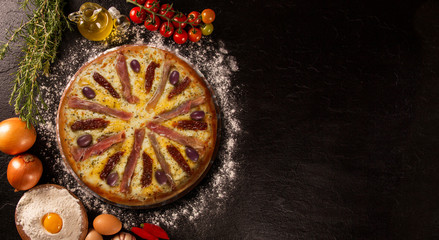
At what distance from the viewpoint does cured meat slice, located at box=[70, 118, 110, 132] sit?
2727 millimetres


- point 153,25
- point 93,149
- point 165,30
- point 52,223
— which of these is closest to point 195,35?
point 165,30

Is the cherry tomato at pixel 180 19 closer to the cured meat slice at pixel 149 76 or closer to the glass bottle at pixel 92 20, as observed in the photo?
the cured meat slice at pixel 149 76

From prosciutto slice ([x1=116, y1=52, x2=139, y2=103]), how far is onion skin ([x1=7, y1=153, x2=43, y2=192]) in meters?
0.96

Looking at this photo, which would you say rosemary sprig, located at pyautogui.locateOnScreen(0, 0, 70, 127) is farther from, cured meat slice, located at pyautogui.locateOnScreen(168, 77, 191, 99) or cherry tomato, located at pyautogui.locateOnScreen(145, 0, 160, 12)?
cured meat slice, located at pyautogui.locateOnScreen(168, 77, 191, 99)

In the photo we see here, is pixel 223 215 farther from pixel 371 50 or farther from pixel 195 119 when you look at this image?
pixel 371 50

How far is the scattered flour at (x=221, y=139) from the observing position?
289 centimetres

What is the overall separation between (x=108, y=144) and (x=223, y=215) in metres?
1.16

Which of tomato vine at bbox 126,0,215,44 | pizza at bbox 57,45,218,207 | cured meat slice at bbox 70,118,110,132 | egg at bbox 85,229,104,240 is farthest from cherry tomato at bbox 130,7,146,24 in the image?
egg at bbox 85,229,104,240

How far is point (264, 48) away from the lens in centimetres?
289

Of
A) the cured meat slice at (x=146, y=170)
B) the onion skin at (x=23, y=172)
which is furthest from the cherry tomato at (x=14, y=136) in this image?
the cured meat slice at (x=146, y=170)

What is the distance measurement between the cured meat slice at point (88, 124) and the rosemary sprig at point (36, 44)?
0.94ft

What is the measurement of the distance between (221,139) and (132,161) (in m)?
0.78

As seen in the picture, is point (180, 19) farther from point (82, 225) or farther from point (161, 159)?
point (82, 225)

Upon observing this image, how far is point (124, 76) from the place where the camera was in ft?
9.00
